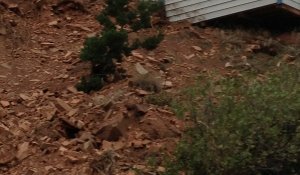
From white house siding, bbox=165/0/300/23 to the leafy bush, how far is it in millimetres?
5851

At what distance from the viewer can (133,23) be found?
1173 centimetres

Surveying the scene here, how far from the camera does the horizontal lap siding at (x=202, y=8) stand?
1378cm

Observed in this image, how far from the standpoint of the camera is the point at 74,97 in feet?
34.2

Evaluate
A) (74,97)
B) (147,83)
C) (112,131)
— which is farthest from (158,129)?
(74,97)

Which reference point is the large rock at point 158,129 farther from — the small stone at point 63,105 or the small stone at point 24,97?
the small stone at point 24,97

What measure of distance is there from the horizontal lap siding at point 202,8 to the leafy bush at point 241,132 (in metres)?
5.93

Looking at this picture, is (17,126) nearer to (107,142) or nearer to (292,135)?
(107,142)

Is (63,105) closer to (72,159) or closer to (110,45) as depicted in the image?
(110,45)

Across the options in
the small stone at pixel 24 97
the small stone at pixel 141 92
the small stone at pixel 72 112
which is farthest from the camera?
the small stone at pixel 24 97

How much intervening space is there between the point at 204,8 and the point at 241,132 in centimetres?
Answer: 712

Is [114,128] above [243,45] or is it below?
above

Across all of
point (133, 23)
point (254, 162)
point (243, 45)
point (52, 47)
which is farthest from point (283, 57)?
point (254, 162)

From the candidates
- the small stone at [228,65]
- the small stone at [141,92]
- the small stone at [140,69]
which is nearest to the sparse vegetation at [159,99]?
the small stone at [141,92]

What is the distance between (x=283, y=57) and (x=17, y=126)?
185 inches
